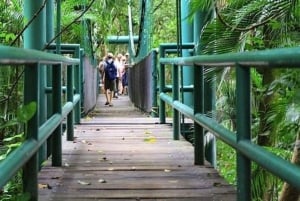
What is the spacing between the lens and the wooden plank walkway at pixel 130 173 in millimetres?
3461

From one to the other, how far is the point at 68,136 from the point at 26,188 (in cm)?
273

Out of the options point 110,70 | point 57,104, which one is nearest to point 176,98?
point 57,104

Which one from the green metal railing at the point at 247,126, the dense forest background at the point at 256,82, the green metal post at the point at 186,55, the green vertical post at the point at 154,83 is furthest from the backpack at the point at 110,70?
the green metal railing at the point at 247,126

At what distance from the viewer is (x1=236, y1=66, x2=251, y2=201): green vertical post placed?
2408 millimetres

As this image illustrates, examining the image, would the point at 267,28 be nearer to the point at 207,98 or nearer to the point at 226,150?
the point at 207,98

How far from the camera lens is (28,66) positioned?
2.73 metres

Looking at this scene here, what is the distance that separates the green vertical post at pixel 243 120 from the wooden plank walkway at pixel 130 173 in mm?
835

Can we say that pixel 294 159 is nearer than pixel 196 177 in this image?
Yes

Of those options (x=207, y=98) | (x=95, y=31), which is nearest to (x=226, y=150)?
(x=207, y=98)

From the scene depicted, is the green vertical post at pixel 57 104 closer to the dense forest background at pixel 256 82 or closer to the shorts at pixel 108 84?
the dense forest background at pixel 256 82

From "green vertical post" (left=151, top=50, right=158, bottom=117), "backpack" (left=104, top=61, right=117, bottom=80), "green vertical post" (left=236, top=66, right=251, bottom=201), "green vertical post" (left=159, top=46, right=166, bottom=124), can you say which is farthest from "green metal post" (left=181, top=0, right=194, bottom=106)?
"backpack" (left=104, top=61, right=117, bottom=80)

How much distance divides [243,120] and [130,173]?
1.81 m

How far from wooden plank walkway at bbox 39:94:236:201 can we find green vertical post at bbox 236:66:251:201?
83 centimetres

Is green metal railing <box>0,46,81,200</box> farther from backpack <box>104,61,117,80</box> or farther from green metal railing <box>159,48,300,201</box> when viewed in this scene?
backpack <box>104,61,117,80</box>
